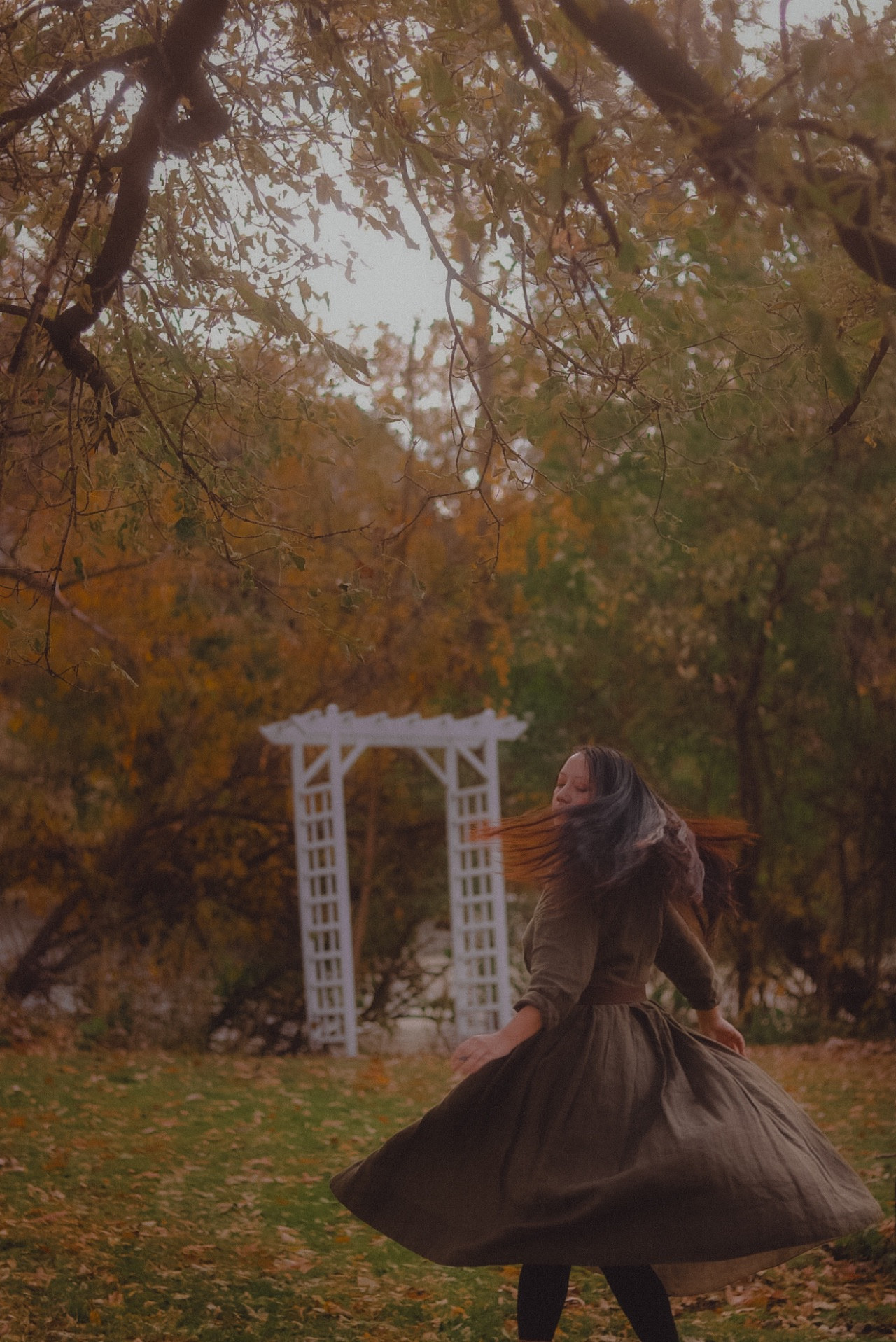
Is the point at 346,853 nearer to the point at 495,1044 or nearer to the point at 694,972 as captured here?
the point at 694,972

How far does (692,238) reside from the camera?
3172 millimetres

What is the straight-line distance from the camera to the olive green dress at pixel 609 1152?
270 cm

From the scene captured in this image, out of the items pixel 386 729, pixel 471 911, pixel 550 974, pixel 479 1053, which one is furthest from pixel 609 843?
pixel 471 911

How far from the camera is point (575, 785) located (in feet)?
10.5

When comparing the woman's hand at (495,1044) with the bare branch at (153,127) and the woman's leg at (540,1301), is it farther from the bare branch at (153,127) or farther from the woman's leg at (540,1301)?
the bare branch at (153,127)

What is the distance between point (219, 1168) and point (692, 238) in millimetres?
4529

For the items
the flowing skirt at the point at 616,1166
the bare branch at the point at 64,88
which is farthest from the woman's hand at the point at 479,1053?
the bare branch at the point at 64,88

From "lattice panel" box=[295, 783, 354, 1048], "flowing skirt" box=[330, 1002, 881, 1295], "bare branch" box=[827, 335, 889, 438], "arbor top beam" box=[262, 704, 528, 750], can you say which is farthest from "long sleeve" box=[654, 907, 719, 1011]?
"lattice panel" box=[295, 783, 354, 1048]

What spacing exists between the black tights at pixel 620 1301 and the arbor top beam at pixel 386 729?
662 cm

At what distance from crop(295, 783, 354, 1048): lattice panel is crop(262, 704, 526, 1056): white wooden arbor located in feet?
0.03

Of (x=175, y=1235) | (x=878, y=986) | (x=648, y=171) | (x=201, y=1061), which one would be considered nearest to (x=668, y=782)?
(x=878, y=986)

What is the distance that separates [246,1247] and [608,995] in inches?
94.4

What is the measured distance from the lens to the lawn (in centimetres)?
398

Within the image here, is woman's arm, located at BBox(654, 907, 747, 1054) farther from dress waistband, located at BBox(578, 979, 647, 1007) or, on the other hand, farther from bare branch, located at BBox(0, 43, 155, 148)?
bare branch, located at BBox(0, 43, 155, 148)
